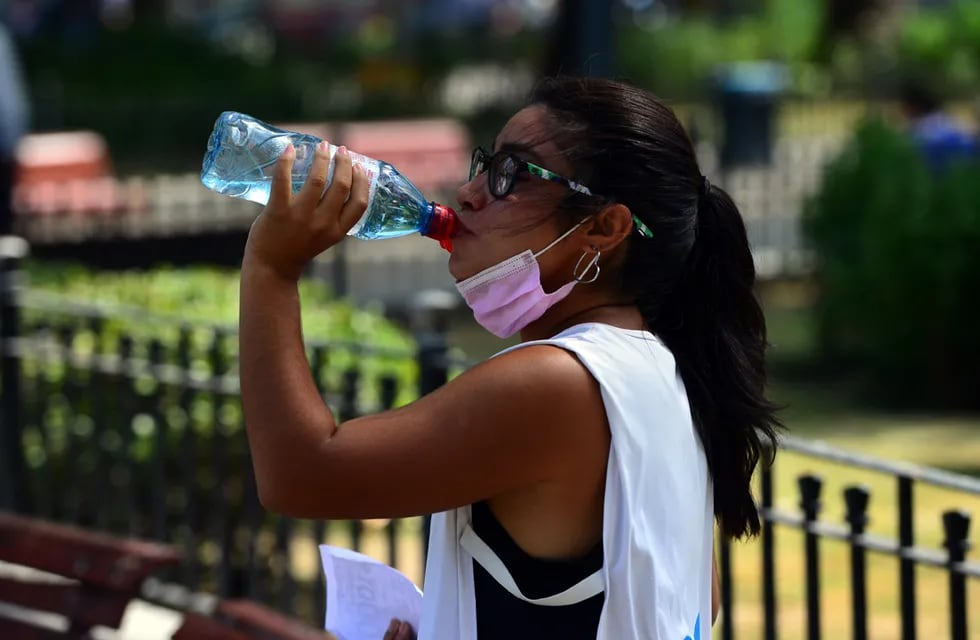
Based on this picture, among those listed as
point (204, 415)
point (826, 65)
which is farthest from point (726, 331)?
point (826, 65)

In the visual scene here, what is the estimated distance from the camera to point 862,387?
10.1 meters

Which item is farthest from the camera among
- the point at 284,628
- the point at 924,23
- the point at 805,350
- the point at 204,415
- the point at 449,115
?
the point at 924,23

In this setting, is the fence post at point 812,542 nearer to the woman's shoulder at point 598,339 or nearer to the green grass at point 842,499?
the green grass at point 842,499

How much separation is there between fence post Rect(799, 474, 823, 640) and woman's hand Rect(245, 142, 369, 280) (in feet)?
5.81

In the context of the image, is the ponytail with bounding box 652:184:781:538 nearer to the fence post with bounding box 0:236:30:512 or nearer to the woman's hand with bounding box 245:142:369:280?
the woman's hand with bounding box 245:142:369:280

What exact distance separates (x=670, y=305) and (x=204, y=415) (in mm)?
3459

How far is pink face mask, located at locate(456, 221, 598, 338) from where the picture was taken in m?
2.14

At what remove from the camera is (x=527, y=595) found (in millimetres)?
2035

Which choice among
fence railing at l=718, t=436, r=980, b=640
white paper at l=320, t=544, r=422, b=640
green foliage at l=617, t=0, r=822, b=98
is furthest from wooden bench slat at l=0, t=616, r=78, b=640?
green foliage at l=617, t=0, r=822, b=98

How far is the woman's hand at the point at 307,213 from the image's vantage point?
204 cm

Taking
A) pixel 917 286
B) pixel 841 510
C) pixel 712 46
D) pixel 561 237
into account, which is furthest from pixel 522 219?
pixel 712 46

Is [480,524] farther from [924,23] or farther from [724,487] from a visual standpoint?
[924,23]

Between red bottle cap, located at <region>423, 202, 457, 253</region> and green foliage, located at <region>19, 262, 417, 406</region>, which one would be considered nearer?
red bottle cap, located at <region>423, 202, 457, 253</region>

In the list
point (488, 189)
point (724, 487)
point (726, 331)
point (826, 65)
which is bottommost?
point (826, 65)
